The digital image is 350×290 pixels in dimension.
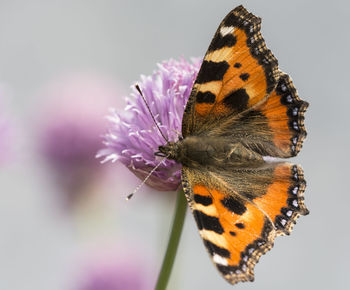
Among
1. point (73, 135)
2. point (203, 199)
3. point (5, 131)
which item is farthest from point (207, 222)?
point (73, 135)

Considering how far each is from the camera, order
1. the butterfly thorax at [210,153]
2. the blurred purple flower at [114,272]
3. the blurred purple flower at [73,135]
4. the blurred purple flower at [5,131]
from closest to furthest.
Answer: the butterfly thorax at [210,153]
the blurred purple flower at [5,131]
the blurred purple flower at [114,272]
the blurred purple flower at [73,135]

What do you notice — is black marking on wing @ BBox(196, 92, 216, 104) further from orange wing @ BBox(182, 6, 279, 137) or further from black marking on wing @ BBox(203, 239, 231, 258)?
black marking on wing @ BBox(203, 239, 231, 258)

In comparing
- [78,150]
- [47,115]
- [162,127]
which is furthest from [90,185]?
[162,127]

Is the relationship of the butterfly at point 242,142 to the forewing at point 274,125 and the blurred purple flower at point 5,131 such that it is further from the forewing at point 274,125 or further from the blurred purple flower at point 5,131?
the blurred purple flower at point 5,131

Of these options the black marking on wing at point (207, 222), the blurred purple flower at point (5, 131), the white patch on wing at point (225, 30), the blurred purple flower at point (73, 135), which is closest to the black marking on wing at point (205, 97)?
the white patch on wing at point (225, 30)

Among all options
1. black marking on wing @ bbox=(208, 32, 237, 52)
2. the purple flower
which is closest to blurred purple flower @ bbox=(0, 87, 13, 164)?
the purple flower

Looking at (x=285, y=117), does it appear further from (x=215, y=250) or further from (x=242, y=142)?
(x=215, y=250)
